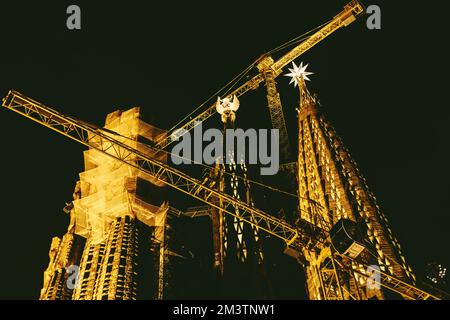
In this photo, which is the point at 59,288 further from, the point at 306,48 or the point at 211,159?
the point at 306,48

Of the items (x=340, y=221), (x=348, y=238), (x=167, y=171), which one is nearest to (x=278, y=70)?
(x=167, y=171)

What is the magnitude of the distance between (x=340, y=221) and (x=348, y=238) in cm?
89

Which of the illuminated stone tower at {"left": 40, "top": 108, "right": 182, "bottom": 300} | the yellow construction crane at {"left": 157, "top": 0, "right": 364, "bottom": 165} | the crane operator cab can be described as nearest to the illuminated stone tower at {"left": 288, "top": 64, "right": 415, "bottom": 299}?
the crane operator cab

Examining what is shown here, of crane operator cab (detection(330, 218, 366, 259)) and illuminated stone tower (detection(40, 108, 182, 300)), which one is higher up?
illuminated stone tower (detection(40, 108, 182, 300))

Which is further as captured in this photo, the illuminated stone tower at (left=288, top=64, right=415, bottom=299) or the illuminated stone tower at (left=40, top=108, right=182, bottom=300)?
the illuminated stone tower at (left=40, top=108, right=182, bottom=300)

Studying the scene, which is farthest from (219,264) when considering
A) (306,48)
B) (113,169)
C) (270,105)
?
(306,48)

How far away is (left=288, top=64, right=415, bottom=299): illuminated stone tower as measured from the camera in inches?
1029

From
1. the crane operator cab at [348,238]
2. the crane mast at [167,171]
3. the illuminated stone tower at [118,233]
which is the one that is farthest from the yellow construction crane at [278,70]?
the crane operator cab at [348,238]

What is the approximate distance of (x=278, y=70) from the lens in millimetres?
54375

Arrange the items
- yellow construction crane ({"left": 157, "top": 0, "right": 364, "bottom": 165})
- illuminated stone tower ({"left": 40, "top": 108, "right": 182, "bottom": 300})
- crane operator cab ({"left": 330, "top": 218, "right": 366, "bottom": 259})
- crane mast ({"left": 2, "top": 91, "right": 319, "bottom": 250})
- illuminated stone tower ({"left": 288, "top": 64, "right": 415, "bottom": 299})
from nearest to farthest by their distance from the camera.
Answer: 1. crane operator cab ({"left": 330, "top": 218, "right": 366, "bottom": 259})
2. illuminated stone tower ({"left": 288, "top": 64, "right": 415, "bottom": 299})
3. crane mast ({"left": 2, "top": 91, "right": 319, "bottom": 250})
4. illuminated stone tower ({"left": 40, "top": 108, "right": 182, "bottom": 300})
5. yellow construction crane ({"left": 157, "top": 0, "right": 364, "bottom": 165})

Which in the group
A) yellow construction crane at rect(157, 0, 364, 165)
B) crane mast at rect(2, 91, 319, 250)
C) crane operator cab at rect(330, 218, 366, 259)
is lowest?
crane operator cab at rect(330, 218, 366, 259)

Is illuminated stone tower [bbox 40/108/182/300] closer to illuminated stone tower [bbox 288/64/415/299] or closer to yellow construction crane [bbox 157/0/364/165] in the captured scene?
yellow construction crane [bbox 157/0/364/165]

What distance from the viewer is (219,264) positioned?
3953 centimetres

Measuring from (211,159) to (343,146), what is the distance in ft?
44.4
